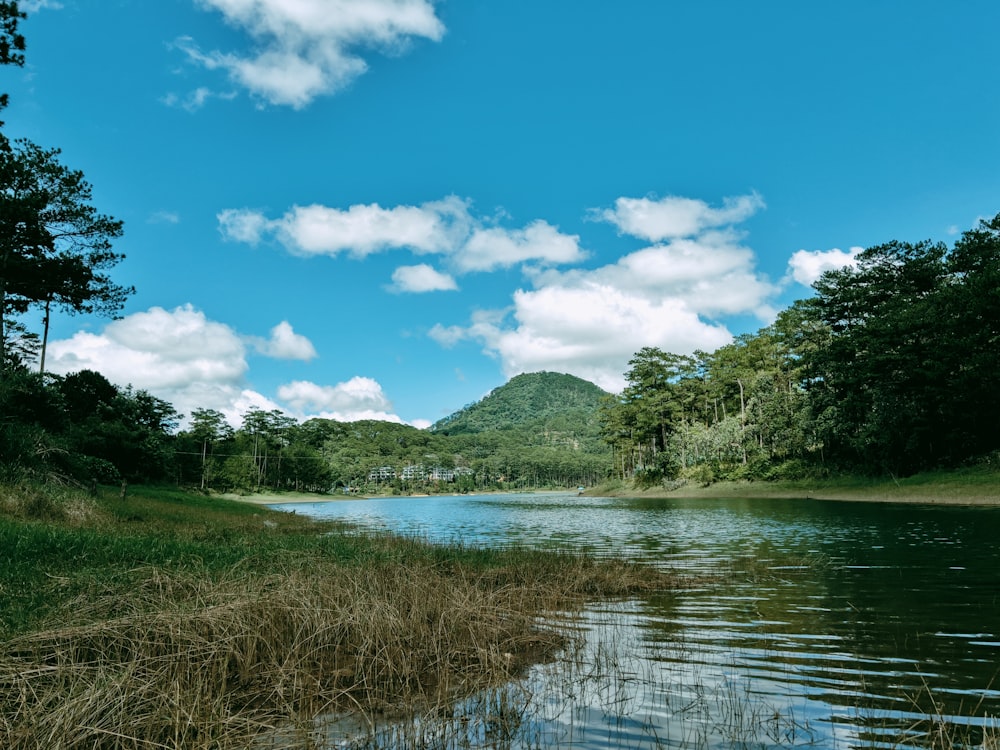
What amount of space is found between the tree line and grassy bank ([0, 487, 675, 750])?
44234mm

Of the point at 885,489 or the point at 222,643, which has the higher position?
the point at 222,643

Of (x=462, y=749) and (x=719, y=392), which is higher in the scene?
(x=719, y=392)

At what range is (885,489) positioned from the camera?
43844mm

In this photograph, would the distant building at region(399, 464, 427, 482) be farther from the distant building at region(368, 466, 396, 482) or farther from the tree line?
the tree line

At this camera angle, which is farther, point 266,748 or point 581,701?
point 581,701

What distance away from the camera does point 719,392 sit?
8462 centimetres

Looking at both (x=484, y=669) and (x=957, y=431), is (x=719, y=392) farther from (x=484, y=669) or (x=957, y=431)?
(x=484, y=669)

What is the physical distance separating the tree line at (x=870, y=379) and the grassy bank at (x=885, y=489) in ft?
5.65

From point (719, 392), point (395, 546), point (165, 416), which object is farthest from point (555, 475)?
point (395, 546)

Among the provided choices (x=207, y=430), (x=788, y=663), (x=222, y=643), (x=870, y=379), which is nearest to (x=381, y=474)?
(x=207, y=430)

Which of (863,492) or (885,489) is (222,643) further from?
(863,492)

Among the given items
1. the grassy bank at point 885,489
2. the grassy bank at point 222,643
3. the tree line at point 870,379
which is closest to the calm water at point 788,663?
the grassy bank at point 222,643

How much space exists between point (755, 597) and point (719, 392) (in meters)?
78.0

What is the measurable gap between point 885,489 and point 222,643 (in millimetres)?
50100
